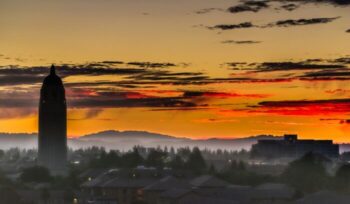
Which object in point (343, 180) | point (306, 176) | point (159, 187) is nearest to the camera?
point (343, 180)

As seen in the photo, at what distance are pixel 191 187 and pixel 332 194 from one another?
22.8 m

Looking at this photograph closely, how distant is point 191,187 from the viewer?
13412cm

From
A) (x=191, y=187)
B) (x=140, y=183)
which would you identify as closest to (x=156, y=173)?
(x=140, y=183)

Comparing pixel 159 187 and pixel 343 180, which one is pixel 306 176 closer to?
pixel 343 180

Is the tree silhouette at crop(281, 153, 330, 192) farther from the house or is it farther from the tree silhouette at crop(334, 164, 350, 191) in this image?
the house

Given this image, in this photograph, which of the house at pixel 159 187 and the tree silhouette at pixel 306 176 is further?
the tree silhouette at pixel 306 176

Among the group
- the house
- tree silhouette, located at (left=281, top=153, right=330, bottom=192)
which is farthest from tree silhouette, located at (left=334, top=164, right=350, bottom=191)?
the house

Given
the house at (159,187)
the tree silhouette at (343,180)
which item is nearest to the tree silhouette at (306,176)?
the tree silhouette at (343,180)

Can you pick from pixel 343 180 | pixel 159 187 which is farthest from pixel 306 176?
pixel 159 187

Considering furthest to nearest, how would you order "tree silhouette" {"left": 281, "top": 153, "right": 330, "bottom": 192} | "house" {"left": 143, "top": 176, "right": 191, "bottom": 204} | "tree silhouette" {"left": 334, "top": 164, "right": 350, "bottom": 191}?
"tree silhouette" {"left": 281, "top": 153, "right": 330, "bottom": 192} → "house" {"left": 143, "top": 176, "right": 191, "bottom": 204} → "tree silhouette" {"left": 334, "top": 164, "right": 350, "bottom": 191}

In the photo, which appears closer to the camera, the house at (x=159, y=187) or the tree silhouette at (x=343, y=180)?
the tree silhouette at (x=343, y=180)

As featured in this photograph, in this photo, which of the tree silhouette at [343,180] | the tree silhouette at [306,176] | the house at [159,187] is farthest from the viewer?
the tree silhouette at [306,176]

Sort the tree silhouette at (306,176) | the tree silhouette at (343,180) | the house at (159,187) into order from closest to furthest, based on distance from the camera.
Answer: the tree silhouette at (343,180), the house at (159,187), the tree silhouette at (306,176)

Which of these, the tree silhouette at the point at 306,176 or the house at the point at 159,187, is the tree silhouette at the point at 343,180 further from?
the house at the point at 159,187
